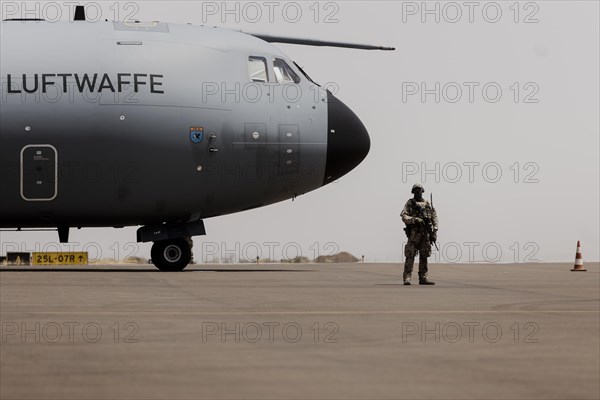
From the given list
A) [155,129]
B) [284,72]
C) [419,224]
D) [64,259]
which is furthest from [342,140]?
[64,259]

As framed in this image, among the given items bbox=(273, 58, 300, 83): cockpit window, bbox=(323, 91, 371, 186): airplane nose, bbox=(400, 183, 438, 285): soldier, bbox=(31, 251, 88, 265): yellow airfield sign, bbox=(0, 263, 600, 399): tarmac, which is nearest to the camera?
bbox=(0, 263, 600, 399): tarmac

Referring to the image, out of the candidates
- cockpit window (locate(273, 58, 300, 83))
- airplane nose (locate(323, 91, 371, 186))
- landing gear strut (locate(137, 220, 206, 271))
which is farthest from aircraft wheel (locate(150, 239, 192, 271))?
cockpit window (locate(273, 58, 300, 83))

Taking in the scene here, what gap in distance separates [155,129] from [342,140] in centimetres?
505

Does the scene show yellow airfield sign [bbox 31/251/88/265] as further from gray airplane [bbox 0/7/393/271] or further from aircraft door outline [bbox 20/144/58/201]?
aircraft door outline [bbox 20/144/58/201]

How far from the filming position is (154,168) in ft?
98.5

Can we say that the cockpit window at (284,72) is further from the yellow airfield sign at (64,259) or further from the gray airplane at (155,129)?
the yellow airfield sign at (64,259)

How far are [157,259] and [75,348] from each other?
20914mm

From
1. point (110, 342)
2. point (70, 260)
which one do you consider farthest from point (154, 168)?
point (110, 342)

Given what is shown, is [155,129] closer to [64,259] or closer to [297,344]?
[64,259]

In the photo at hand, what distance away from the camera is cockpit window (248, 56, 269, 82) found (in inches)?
1218

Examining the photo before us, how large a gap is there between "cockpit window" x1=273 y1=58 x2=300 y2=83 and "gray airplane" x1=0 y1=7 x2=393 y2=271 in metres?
0.03

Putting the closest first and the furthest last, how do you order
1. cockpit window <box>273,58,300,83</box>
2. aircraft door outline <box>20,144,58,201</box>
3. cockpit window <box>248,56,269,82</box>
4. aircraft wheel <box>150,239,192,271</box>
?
aircraft door outline <box>20,144,58,201</box>, cockpit window <box>248,56,269,82</box>, cockpit window <box>273,58,300,83</box>, aircraft wheel <box>150,239,192,271</box>

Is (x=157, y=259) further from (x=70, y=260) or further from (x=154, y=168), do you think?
(x=70, y=260)

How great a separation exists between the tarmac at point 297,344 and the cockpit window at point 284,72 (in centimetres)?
1151
